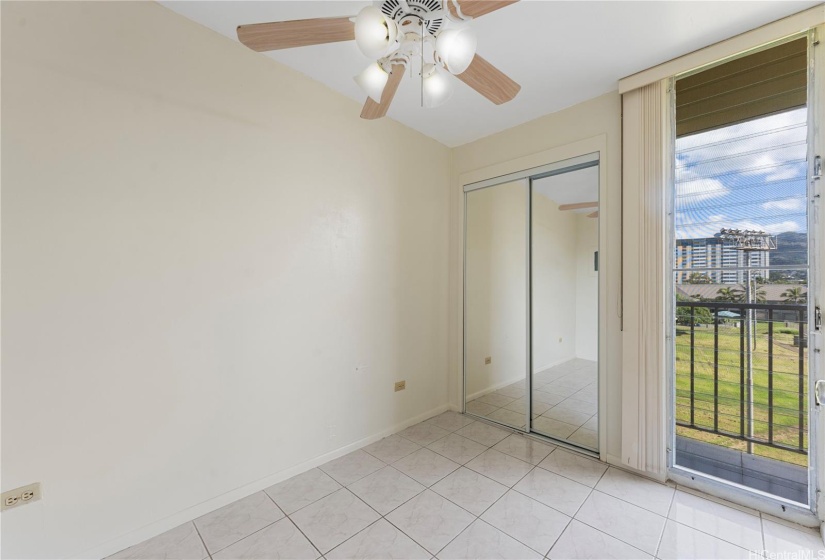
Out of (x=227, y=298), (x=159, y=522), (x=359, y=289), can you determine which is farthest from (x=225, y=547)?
(x=359, y=289)

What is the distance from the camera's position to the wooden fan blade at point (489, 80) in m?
1.50

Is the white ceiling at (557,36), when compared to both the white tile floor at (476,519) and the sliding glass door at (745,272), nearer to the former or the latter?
the sliding glass door at (745,272)

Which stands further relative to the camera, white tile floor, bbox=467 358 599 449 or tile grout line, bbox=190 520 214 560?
white tile floor, bbox=467 358 599 449

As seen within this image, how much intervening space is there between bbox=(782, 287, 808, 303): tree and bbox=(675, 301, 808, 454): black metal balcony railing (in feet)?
0.09

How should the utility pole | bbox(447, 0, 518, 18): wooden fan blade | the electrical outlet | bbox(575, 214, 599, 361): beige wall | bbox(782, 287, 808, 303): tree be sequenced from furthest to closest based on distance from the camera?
bbox(575, 214, 599, 361): beige wall, the utility pole, bbox(782, 287, 808, 303): tree, the electrical outlet, bbox(447, 0, 518, 18): wooden fan blade

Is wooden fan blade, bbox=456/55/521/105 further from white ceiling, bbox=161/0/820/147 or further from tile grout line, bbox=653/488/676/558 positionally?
tile grout line, bbox=653/488/676/558

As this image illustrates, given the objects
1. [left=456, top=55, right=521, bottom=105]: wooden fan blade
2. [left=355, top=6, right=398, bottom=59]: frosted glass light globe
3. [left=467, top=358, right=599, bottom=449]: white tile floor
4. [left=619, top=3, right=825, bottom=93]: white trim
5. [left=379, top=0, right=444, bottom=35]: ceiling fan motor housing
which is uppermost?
[left=619, top=3, right=825, bottom=93]: white trim

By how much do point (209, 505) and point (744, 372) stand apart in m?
3.33

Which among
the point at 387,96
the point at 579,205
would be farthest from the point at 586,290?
the point at 387,96

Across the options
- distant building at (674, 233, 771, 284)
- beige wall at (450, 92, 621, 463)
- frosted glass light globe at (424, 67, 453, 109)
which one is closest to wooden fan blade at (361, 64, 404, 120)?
frosted glass light globe at (424, 67, 453, 109)

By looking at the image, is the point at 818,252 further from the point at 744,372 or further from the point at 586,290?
the point at 586,290

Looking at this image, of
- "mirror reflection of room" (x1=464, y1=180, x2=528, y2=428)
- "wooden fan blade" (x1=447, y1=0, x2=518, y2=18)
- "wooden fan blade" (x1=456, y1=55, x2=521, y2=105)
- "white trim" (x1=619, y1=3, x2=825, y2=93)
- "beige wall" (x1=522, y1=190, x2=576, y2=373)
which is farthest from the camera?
"mirror reflection of room" (x1=464, y1=180, x2=528, y2=428)

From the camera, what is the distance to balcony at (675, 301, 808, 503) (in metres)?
1.90

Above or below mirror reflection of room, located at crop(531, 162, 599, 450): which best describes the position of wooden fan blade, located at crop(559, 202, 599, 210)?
above
